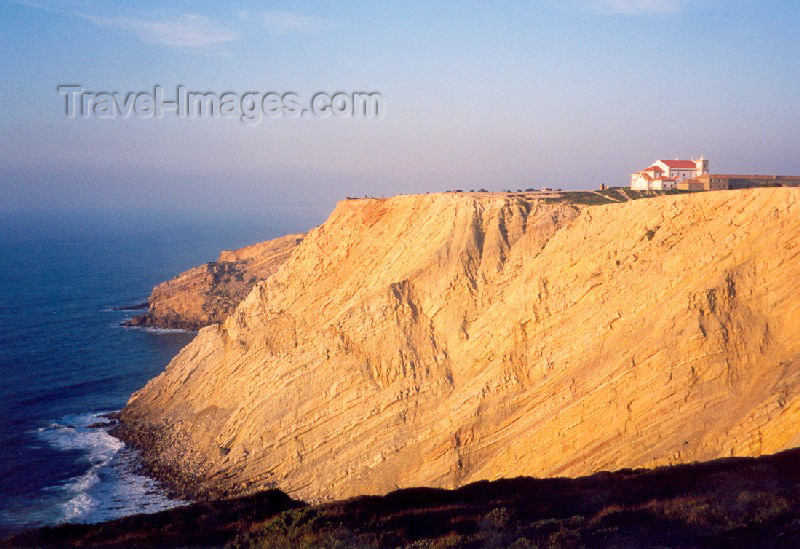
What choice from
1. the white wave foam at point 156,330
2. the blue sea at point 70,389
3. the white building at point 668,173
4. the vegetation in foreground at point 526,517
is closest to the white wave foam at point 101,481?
the blue sea at point 70,389

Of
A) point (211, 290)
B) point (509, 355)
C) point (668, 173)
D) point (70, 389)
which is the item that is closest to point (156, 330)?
point (211, 290)

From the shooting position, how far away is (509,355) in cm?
2395

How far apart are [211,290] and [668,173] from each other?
4203 centimetres

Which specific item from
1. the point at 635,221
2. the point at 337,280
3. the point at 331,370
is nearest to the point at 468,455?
the point at 331,370

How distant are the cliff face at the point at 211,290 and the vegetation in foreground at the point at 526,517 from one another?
47.4m

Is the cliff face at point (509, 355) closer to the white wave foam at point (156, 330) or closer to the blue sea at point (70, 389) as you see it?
the blue sea at point (70, 389)

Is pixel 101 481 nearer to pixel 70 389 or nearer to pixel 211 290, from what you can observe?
pixel 70 389

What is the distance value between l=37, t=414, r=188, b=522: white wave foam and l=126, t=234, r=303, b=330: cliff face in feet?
84.5

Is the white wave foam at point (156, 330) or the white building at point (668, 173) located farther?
the white wave foam at point (156, 330)

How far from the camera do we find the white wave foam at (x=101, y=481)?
25.0 metres

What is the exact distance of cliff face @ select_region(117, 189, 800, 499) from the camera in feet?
66.7

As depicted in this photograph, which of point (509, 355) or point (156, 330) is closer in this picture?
point (509, 355)

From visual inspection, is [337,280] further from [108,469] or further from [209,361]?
[108,469]

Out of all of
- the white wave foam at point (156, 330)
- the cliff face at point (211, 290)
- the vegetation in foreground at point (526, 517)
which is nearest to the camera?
the vegetation in foreground at point (526, 517)
